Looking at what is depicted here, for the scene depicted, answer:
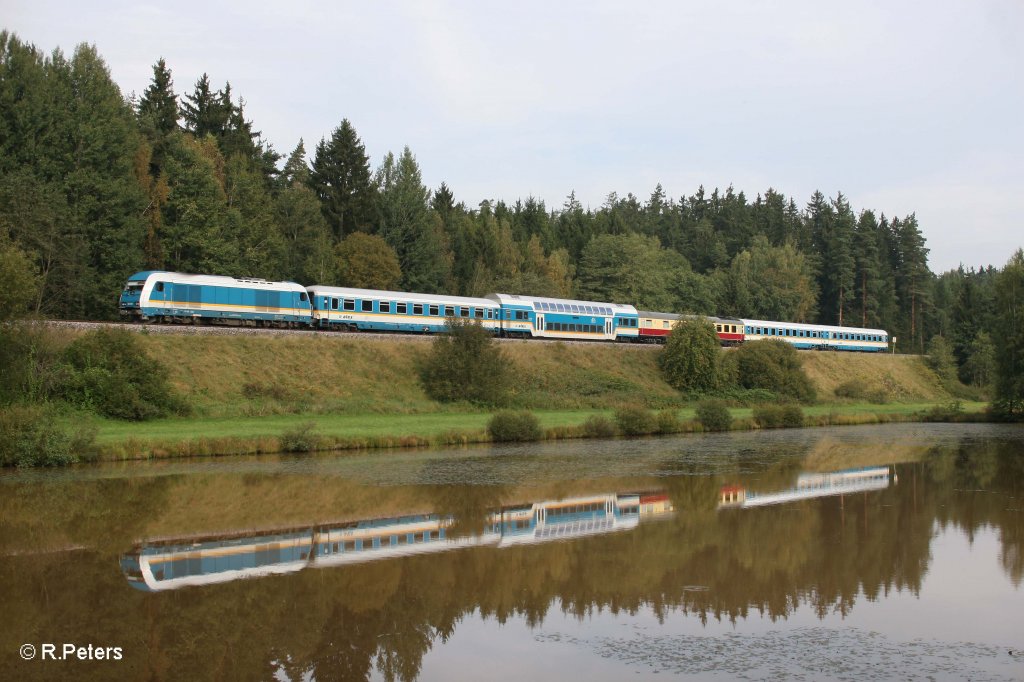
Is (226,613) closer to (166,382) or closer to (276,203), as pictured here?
(166,382)

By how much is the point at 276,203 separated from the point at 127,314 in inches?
1206

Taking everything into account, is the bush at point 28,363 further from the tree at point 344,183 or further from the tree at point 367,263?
the tree at point 344,183

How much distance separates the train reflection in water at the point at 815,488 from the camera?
26484 millimetres

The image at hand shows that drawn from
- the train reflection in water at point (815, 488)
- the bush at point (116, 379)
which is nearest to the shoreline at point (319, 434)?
the bush at point (116, 379)

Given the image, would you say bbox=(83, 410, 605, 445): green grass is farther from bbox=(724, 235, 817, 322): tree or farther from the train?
bbox=(724, 235, 817, 322): tree

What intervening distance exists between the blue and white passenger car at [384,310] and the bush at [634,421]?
11.5m

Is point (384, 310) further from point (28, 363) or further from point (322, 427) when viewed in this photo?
point (28, 363)

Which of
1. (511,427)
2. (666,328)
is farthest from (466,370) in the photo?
(666,328)

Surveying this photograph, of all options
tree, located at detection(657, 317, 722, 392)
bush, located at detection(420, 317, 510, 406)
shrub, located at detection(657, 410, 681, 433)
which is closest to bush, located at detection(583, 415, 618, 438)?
shrub, located at detection(657, 410, 681, 433)

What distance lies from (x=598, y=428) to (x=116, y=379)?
75.3 feet

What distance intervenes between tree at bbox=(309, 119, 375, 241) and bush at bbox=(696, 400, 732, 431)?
41.3 meters

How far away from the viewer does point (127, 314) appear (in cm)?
4912

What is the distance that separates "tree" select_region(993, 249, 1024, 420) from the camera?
59344 millimetres

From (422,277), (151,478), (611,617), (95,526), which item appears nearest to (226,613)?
(611,617)
